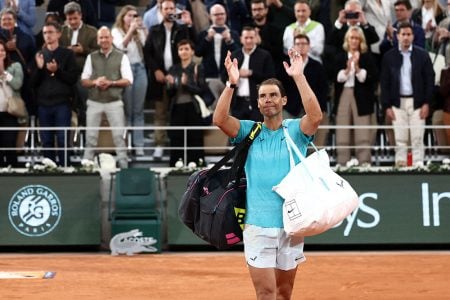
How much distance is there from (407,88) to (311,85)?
62.8 inches

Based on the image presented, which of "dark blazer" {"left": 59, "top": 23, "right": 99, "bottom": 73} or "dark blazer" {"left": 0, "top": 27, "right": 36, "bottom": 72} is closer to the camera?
"dark blazer" {"left": 0, "top": 27, "right": 36, "bottom": 72}

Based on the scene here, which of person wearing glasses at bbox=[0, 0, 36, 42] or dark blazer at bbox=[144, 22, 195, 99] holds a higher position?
person wearing glasses at bbox=[0, 0, 36, 42]

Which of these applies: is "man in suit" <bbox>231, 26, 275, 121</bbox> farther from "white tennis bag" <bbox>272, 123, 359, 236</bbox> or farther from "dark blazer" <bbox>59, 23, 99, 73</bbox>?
"white tennis bag" <bbox>272, 123, 359, 236</bbox>

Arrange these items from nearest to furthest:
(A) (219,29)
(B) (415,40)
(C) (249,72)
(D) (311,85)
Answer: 1. (C) (249,72)
2. (D) (311,85)
3. (A) (219,29)
4. (B) (415,40)

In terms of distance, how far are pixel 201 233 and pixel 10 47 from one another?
9.69 metres

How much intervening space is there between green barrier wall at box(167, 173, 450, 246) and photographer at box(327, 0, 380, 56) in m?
2.30

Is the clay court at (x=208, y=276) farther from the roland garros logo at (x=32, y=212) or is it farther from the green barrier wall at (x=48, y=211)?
the roland garros logo at (x=32, y=212)

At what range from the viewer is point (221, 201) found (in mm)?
8477

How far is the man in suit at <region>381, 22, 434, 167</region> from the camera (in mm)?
16891

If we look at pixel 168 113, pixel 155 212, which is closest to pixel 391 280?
pixel 155 212

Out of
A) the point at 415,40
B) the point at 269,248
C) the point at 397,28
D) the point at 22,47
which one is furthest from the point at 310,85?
the point at 269,248

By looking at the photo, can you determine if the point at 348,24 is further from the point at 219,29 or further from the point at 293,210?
the point at 293,210

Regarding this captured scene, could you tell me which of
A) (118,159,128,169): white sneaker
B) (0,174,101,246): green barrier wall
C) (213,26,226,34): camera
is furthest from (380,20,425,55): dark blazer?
(0,174,101,246): green barrier wall

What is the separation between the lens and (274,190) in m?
8.23
